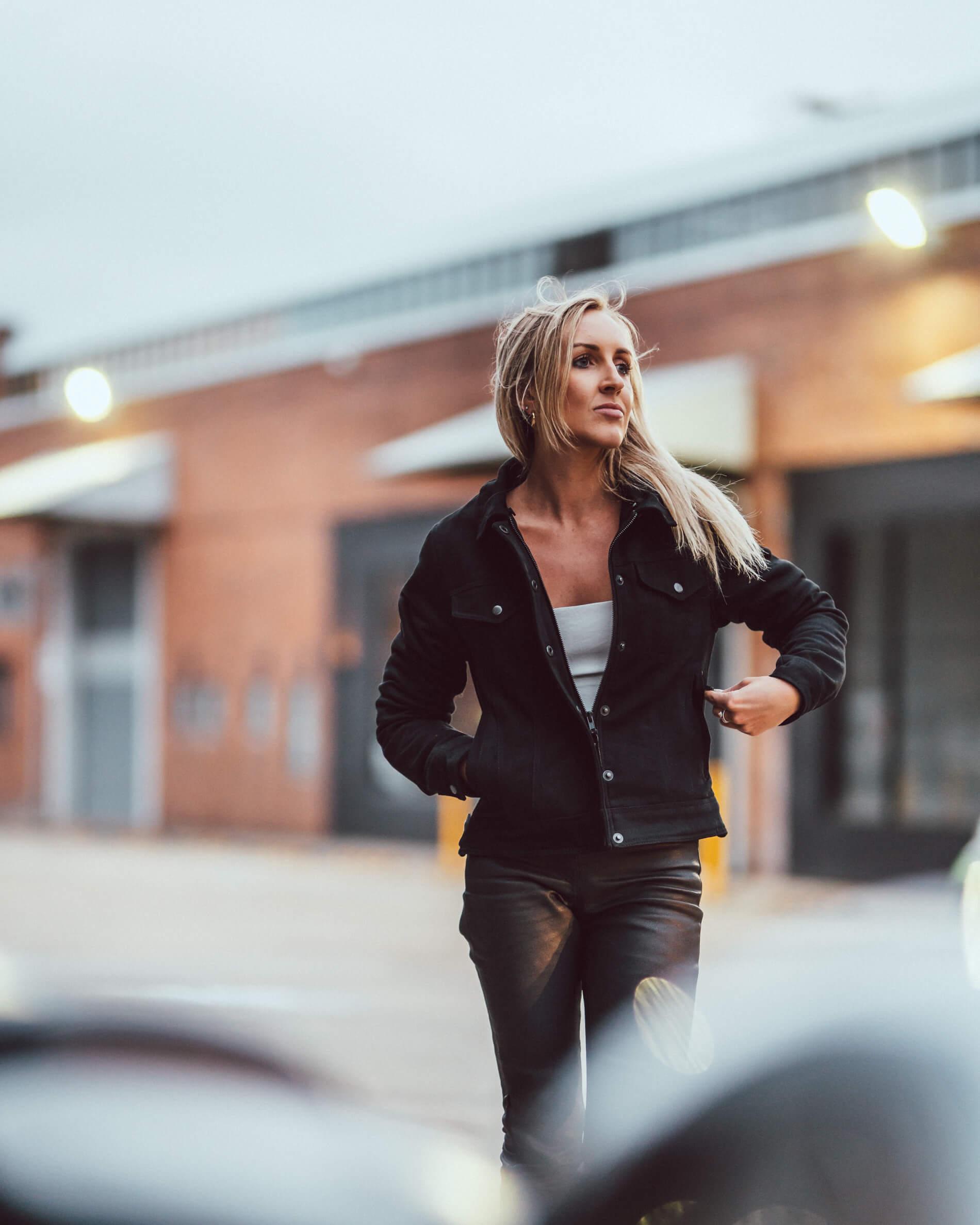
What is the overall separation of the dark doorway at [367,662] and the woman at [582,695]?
10.9m

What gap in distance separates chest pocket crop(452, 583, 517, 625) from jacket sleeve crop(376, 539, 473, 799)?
48 millimetres

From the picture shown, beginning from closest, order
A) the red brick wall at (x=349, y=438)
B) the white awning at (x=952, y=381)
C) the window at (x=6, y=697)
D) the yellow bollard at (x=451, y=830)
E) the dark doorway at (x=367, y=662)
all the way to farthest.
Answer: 1. the white awning at (x=952, y=381)
2. the red brick wall at (x=349, y=438)
3. the yellow bollard at (x=451, y=830)
4. the dark doorway at (x=367, y=662)
5. the window at (x=6, y=697)

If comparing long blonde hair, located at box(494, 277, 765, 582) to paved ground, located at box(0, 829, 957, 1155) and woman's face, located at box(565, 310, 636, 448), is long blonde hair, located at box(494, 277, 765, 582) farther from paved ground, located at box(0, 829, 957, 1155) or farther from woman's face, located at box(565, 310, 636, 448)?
paved ground, located at box(0, 829, 957, 1155)

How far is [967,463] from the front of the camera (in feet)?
32.4

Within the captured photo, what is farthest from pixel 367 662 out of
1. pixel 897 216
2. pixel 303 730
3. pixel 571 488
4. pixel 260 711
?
pixel 571 488

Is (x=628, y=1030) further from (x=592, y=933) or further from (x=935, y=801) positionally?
(x=935, y=801)

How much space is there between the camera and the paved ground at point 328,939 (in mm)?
4816

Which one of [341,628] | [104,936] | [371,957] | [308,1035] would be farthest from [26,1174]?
[341,628]

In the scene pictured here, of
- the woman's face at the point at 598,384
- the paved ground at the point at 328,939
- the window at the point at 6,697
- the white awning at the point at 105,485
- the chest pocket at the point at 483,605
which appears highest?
the white awning at the point at 105,485

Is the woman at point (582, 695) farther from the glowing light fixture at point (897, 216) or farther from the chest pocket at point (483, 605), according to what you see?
the glowing light fixture at point (897, 216)

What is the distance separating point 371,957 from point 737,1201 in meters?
6.10

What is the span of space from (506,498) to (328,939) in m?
5.97

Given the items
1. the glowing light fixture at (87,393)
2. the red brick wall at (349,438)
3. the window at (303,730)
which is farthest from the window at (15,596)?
the glowing light fixture at (87,393)

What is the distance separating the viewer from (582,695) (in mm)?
2250
